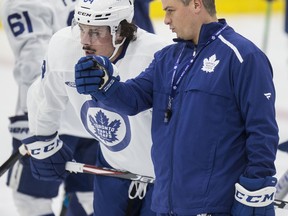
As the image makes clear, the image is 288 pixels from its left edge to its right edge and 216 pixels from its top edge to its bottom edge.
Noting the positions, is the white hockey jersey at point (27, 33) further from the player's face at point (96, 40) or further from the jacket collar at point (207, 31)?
the jacket collar at point (207, 31)

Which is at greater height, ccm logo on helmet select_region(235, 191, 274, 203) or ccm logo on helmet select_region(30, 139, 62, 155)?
ccm logo on helmet select_region(235, 191, 274, 203)

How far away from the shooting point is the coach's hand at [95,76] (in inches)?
89.3

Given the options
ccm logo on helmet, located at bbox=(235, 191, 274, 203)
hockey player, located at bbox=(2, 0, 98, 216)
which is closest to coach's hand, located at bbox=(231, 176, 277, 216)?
ccm logo on helmet, located at bbox=(235, 191, 274, 203)

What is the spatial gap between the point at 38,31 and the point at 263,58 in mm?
1440

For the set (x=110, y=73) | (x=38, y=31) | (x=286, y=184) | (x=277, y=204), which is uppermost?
(x=110, y=73)

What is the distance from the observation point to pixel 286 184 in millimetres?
Result: 3162

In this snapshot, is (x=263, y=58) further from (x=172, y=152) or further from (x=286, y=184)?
(x=286, y=184)

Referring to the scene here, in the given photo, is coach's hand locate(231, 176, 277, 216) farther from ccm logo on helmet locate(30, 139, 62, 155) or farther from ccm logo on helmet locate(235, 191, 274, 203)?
ccm logo on helmet locate(30, 139, 62, 155)

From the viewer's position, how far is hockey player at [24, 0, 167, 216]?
2.67 m

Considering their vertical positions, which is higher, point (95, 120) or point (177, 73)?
point (177, 73)

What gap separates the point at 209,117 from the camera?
2184mm

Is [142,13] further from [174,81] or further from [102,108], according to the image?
[174,81]

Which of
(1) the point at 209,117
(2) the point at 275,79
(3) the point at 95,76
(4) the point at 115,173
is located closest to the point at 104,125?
(4) the point at 115,173

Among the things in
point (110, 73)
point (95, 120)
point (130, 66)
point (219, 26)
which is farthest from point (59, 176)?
point (219, 26)
